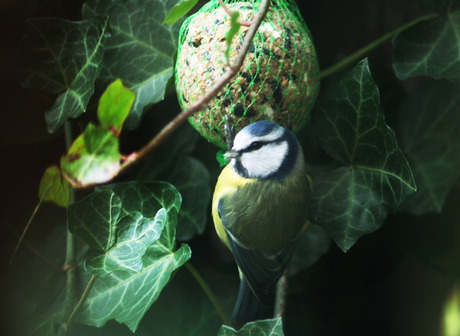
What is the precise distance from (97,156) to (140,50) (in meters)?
0.24

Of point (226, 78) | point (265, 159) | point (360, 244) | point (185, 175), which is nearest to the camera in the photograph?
point (226, 78)

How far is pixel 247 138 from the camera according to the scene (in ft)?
1.93

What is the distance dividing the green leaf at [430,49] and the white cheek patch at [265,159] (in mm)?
270

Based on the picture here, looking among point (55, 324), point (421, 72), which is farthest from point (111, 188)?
point (421, 72)

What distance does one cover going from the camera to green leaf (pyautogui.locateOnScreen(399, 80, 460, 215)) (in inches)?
33.8

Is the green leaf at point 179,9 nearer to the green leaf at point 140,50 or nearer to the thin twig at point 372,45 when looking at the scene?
the green leaf at point 140,50

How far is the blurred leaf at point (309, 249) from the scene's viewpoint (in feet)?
3.00

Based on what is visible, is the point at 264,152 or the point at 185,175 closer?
the point at 264,152

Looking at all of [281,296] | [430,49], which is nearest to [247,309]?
[281,296]

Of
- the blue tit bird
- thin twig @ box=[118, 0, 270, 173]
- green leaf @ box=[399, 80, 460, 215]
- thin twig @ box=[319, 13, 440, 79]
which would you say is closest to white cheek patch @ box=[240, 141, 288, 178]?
the blue tit bird

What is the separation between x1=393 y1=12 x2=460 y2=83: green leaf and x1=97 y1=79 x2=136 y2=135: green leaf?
440mm

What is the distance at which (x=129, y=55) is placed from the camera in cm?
76

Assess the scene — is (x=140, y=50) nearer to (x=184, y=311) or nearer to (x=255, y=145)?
(x=255, y=145)

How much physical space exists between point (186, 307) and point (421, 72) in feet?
1.83
